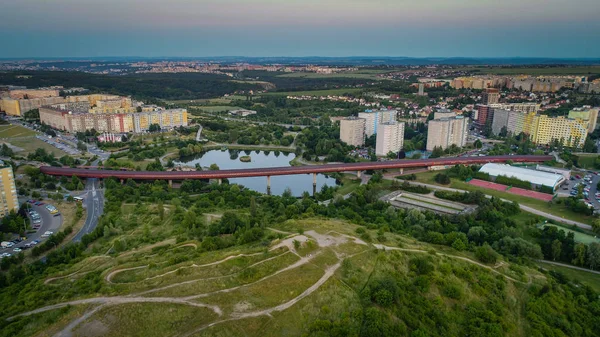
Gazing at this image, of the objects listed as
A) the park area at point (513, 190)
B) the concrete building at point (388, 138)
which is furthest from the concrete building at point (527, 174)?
the concrete building at point (388, 138)

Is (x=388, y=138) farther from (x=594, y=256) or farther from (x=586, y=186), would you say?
(x=594, y=256)

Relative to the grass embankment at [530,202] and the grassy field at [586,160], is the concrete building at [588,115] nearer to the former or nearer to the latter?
the grassy field at [586,160]

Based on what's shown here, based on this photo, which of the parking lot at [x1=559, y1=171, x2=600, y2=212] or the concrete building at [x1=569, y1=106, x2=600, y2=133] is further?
the concrete building at [x1=569, y1=106, x2=600, y2=133]

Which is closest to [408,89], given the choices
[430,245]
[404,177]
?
[404,177]

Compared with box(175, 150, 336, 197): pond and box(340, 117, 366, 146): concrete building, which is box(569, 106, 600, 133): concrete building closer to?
box(340, 117, 366, 146): concrete building

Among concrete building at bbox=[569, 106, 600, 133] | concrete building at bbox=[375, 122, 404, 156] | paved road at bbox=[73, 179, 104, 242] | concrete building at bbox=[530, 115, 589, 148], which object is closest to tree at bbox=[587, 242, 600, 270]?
concrete building at bbox=[375, 122, 404, 156]

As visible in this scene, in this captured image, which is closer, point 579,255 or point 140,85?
point 579,255

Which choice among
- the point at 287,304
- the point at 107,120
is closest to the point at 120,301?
the point at 287,304
